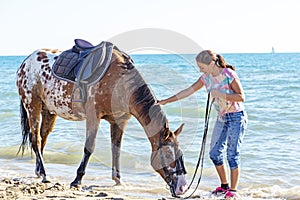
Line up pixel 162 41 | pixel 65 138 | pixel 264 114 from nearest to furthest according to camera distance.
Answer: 1. pixel 162 41
2. pixel 65 138
3. pixel 264 114

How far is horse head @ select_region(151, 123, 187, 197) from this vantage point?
5008mm

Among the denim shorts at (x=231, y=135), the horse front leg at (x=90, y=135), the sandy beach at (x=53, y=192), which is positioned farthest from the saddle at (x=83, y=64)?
the denim shorts at (x=231, y=135)

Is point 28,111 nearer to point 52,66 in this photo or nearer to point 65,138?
point 52,66

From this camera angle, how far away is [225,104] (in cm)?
488

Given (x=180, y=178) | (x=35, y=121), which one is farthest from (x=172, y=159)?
(x=35, y=121)

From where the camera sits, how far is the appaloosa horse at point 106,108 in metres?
5.07

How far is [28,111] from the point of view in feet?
22.1

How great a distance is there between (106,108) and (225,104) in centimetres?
165

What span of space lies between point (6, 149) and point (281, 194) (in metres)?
5.92

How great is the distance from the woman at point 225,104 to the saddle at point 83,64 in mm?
1387

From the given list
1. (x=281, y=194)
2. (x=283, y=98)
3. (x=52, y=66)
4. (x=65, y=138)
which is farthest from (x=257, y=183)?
(x=283, y=98)

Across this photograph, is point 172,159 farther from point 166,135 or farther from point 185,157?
point 185,157

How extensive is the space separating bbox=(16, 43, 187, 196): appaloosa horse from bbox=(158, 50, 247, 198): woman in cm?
48

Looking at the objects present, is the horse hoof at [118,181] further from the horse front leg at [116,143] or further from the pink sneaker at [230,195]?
the pink sneaker at [230,195]
